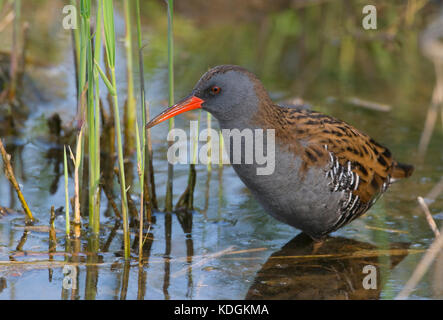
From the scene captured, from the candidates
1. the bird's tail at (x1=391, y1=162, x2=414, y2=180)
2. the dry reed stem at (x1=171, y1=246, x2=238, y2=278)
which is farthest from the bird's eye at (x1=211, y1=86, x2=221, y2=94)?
the bird's tail at (x1=391, y1=162, x2=414, y2=180)

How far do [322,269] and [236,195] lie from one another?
1.12 meters

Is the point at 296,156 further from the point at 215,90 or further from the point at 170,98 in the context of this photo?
the point at 170,98

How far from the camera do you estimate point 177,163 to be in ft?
18.0

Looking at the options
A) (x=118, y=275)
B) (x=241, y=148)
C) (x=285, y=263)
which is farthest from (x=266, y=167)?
(x=118, y=275)

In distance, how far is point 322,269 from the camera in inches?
161

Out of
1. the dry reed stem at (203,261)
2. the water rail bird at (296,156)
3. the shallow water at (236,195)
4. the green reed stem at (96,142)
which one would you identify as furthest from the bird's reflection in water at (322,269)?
the green reed stem at (96,142)

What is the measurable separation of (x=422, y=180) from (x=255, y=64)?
2.99 m

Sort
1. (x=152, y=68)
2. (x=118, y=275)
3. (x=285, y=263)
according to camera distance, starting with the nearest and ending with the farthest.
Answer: (x=118, y=275) → (x=285, y=263) → (x=152, y=68)

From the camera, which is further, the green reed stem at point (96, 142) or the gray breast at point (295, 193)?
the gray breast at point (295, 193)

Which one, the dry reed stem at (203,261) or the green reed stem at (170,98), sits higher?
the green reed stem at (170,98)

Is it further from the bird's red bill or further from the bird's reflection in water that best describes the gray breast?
the bird's red bill

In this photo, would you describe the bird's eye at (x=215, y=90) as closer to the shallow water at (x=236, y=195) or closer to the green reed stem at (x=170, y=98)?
the green reed stem at (x=170, y=98)

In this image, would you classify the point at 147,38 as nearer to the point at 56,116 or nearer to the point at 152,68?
the point at 152,68

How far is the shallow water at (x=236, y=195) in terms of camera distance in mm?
3775
